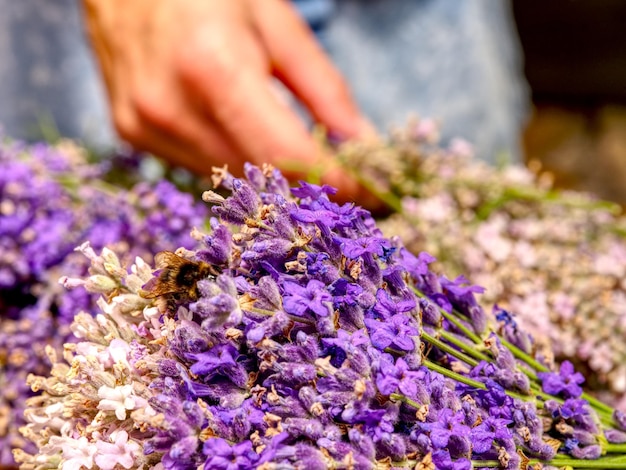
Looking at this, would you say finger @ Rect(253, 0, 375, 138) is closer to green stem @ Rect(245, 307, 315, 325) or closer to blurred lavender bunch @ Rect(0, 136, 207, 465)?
blurred lavender bunch @ Rect(0, 136, 207, 465)

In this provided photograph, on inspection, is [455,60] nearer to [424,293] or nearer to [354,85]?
[354,85]

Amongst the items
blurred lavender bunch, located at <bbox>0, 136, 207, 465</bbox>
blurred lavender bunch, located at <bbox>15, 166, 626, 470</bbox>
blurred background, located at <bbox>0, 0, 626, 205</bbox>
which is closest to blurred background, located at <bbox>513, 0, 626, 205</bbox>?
blurred background, located at <bbox>0, 0, 626, 205</bbox>

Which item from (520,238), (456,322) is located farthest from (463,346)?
(520,238)

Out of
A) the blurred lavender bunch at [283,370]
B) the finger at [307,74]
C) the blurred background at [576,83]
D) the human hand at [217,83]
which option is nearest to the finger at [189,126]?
the human hand at [217,83]

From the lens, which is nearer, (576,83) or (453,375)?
(453,375)

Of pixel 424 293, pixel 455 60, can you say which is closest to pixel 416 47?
pixel 455 60

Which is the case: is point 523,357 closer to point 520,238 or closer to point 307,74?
point 520,238

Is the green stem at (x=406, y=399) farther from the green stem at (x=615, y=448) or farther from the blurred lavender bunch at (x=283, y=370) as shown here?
the green stem at (x=615, y=448)
